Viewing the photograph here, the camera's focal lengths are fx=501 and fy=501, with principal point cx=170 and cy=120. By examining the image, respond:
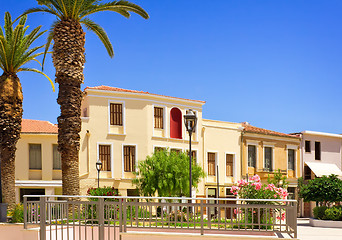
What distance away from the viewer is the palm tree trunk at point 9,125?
23516 mm

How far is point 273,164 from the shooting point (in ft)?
150

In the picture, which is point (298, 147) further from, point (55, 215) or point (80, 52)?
point (55, 215)

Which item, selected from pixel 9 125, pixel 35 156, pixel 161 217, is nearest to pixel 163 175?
pixel 35 156

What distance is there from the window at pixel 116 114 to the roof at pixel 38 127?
4157 mm

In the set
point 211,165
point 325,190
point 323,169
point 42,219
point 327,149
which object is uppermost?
point 327,149

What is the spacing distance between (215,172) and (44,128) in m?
14.4

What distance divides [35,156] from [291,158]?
24483mm

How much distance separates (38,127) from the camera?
36.6 metres

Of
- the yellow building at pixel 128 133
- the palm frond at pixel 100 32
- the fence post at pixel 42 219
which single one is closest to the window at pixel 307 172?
the yellow building at pixel 128 133

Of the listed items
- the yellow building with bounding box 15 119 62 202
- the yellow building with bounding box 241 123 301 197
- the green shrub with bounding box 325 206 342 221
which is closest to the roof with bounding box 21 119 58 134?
the yellow building with bounding box 15 119 62 202

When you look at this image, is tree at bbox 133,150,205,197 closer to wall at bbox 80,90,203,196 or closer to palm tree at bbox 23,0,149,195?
wall at bbox 80,90,203,196

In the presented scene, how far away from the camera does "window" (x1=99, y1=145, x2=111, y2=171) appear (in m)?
36.0

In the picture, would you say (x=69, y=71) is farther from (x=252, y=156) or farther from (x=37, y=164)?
(x=252, y=156)

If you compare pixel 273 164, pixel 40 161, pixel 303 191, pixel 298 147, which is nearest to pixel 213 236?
pixel 303 191
